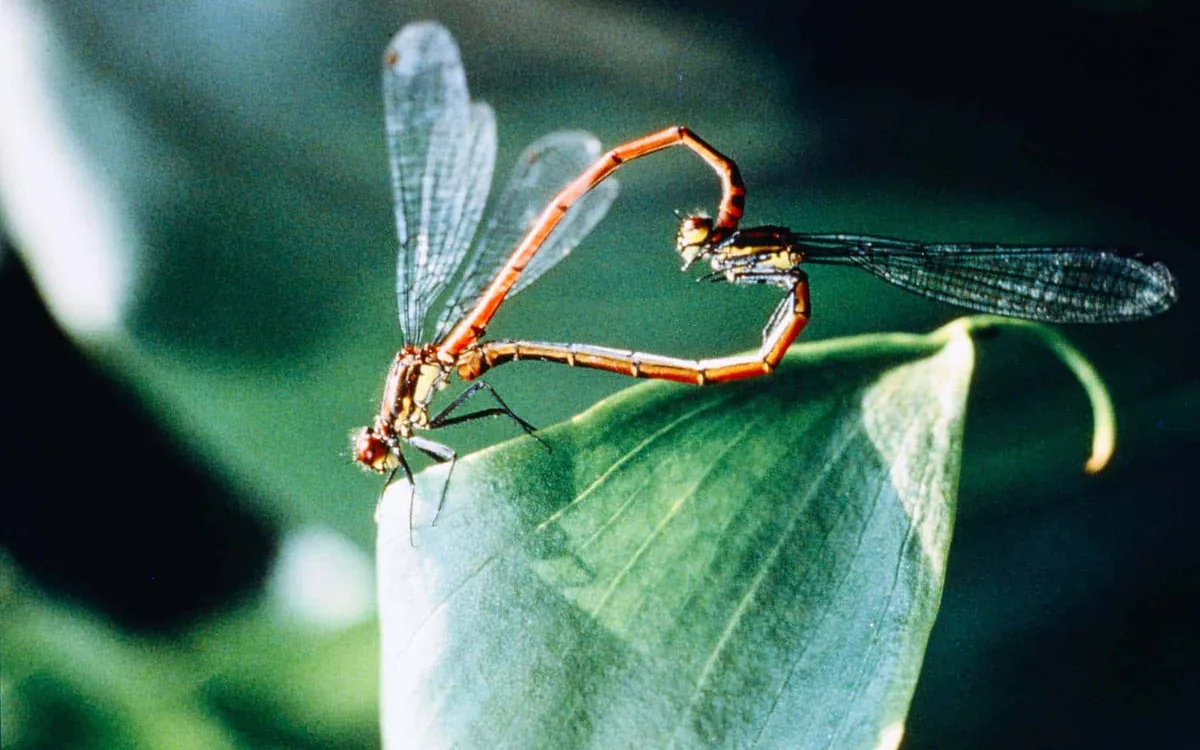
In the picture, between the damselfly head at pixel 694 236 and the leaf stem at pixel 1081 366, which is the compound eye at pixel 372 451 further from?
the leaf stem at pixel 1081 366

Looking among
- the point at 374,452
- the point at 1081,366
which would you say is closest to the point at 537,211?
the point at 374,452

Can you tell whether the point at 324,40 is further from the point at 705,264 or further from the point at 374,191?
the point at 705,264

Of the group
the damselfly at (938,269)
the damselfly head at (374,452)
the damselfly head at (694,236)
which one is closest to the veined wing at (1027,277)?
the damselfly at (938,269)

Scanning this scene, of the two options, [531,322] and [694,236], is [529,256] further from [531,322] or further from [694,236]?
[694,236]

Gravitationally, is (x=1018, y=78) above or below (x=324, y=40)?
below

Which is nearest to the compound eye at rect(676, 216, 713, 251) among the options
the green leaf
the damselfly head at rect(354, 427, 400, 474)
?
the green leaf

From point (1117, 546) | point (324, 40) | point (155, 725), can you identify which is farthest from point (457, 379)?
point (1117, 546)

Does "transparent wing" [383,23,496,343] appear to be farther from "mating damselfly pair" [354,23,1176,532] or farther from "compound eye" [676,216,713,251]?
"compound eye" [676,216,713,251]
